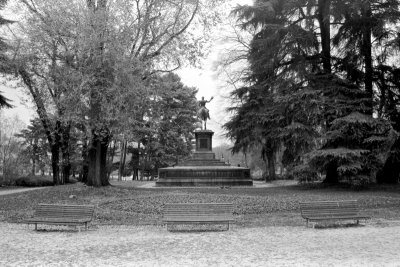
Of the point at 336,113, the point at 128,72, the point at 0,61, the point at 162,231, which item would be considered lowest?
the point at 162,231

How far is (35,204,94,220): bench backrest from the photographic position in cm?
1098

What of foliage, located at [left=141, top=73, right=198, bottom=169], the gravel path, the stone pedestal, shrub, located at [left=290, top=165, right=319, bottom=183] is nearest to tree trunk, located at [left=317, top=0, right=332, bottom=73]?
shrub, located at [left=290, top=165, right=319, bottom=183]

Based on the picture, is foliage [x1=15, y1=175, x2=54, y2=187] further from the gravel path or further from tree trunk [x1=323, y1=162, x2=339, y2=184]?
the gravel path

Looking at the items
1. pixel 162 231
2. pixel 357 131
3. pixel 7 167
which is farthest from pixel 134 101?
pixel 7 167

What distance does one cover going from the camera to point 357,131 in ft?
71.8

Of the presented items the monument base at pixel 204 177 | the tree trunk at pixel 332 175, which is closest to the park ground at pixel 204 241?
the tree trunk at pixel 332 175

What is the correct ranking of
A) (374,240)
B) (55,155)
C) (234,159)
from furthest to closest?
1. (234,159)
2. (55,155)
3. (374,240)

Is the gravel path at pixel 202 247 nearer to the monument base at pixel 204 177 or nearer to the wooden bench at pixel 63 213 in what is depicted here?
the wooden bench at pixel 63 213

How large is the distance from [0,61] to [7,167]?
2328 cm

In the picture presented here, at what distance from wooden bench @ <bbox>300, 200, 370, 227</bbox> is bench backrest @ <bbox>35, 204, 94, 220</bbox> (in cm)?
Answer: 594

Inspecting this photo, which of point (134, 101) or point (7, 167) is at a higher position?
point (134, 101)

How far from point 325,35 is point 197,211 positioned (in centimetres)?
1970

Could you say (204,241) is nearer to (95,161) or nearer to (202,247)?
(202,247)

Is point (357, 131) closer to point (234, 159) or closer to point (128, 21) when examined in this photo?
point (128, 21)
